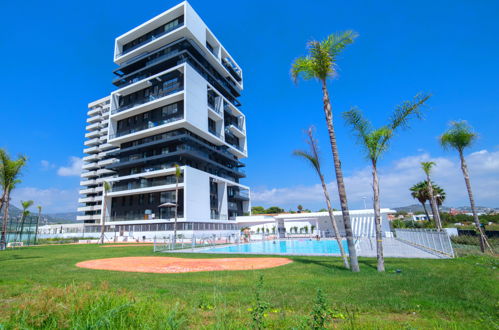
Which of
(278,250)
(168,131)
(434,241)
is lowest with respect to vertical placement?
(278,250)

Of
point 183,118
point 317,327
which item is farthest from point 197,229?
point 317,327

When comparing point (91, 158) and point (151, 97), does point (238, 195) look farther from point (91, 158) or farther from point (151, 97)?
point (91, 158)

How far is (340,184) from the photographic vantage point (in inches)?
377

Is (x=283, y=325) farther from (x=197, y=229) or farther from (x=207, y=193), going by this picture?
(x=207, y=193)

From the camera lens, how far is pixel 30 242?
33.0 metres

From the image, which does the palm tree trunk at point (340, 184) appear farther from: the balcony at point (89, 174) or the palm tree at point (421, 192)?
the balcony at point (89, 174)

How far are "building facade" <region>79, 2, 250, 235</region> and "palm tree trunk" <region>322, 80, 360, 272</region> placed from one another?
27.8 m

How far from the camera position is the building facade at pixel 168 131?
37.3 metres

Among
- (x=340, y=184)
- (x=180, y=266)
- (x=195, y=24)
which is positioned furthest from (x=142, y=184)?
(x=340, y=184)

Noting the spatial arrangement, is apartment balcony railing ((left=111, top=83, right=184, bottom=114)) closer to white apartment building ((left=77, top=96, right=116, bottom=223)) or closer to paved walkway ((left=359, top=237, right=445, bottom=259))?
white apartment building ((left=77, top=96, right=116, bottom=223))

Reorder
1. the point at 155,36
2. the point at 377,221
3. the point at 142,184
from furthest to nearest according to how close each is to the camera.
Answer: the point at 155,36
the point at 142,184
the point at 377,221

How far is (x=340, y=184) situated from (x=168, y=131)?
→ 3560 centimetres

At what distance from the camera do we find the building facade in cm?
3734

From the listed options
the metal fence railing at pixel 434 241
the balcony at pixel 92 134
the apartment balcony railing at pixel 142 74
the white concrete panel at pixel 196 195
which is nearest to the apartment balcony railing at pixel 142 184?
the white concrete panel at pixel 196 195
